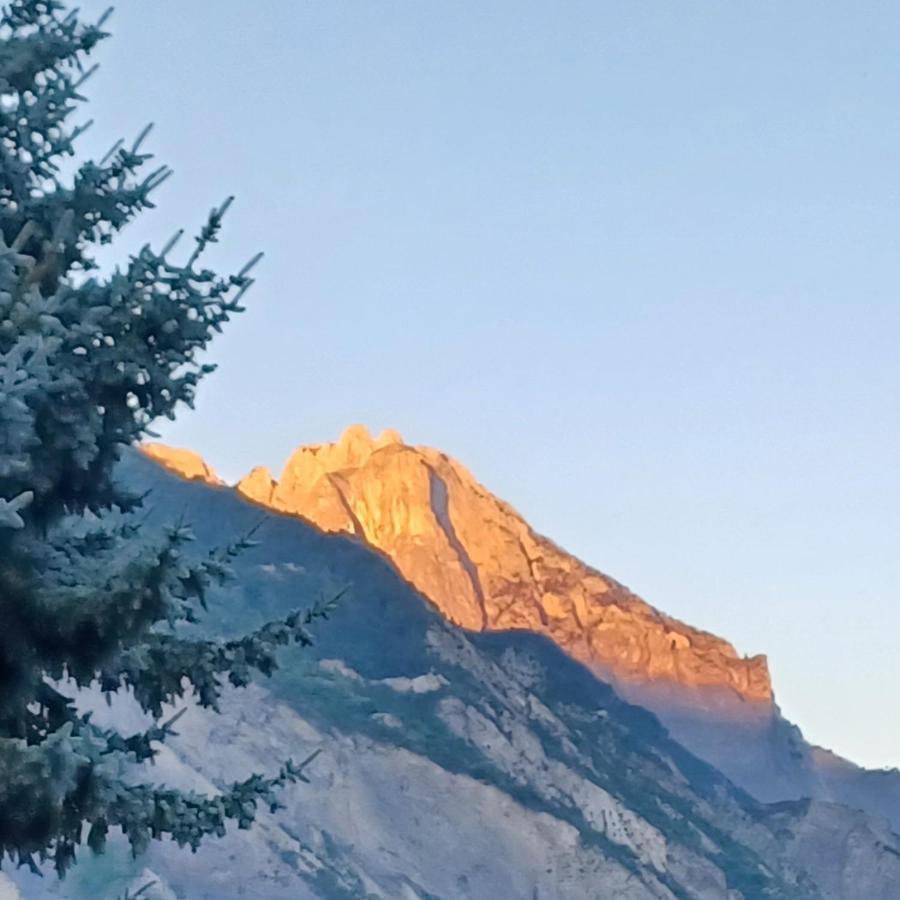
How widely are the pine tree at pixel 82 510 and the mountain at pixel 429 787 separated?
84.3m

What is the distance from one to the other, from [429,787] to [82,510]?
12333 cm

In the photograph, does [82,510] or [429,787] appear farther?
[429,787]

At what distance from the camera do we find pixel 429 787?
131625 mm

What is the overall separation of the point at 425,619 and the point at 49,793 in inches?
6341

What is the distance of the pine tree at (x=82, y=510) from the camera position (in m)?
8.98

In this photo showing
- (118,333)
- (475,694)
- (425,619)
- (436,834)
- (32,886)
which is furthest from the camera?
(425,619)

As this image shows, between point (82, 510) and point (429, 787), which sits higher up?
point (429, 787)

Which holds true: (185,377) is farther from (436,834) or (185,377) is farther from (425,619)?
(425,619)

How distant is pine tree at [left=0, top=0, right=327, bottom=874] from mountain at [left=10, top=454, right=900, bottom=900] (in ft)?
276

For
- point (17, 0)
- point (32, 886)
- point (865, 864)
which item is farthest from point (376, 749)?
point (17, 0)

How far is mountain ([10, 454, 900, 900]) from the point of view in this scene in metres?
114

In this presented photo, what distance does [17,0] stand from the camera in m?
11.6

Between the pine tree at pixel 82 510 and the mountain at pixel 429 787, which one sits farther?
the mountain at pixel 429 787

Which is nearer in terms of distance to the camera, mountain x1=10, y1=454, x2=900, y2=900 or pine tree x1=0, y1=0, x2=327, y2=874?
pine tree x1=0, y1=0, x2=327, y2=874
